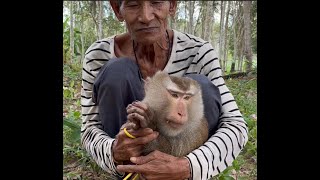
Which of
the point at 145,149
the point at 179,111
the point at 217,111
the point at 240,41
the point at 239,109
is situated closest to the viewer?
the point at 179,111

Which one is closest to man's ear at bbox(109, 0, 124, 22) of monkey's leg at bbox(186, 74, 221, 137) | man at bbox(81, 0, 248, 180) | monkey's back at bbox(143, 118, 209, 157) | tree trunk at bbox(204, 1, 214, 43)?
man at bbox(81, 0, 248, 180)

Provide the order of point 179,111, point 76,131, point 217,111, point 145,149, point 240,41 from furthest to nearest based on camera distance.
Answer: point 240,41 < point 76,131 < point 217,111 < point 145,149 < point 179,111

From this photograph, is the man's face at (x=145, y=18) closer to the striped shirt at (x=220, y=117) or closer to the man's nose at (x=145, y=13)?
the man's nose at (x=145, y=13)

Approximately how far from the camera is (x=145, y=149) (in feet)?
4.23

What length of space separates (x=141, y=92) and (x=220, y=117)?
311 mm

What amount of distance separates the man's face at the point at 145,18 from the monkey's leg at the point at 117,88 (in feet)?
0.33

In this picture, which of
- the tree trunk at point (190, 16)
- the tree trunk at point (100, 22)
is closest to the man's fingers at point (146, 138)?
the tree trunk at point (100, 22)

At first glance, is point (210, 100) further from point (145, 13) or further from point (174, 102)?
point (145, 13)

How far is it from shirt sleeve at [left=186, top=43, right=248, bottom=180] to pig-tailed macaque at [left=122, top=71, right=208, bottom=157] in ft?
0.14

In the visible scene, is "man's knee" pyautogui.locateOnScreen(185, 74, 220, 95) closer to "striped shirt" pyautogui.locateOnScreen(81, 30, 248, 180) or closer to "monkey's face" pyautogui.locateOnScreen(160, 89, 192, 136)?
"striped shirt" pyautogui.locateOnScreen(81, 30, 248, 180)

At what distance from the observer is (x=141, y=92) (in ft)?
4.35
